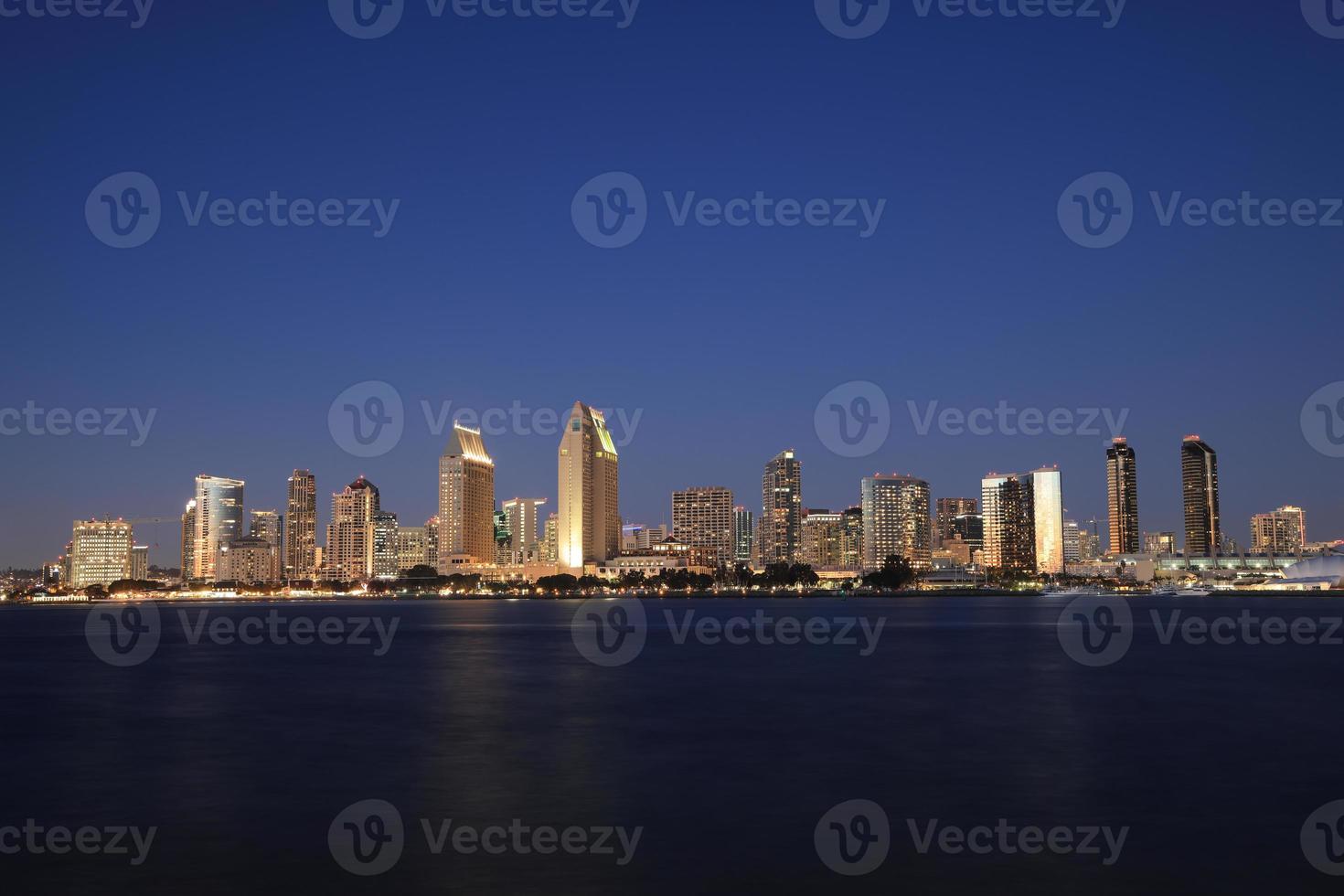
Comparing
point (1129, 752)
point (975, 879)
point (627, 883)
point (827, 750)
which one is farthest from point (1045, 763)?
point (627, 883)

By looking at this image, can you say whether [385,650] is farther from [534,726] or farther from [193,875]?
[193,875]

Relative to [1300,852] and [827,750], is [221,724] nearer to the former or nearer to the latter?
[827,750]

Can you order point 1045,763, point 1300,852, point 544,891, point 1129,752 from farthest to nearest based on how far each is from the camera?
point 1129,752 < point 1045,763 < point 1300,852 < point 544,891

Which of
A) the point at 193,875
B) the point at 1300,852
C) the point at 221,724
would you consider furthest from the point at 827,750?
the point at 221,724

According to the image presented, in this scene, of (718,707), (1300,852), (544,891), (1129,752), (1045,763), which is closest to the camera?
(544,891)

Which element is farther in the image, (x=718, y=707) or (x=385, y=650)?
(x=385, y=650)

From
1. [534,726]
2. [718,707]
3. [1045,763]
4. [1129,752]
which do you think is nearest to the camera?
[1045,763]
